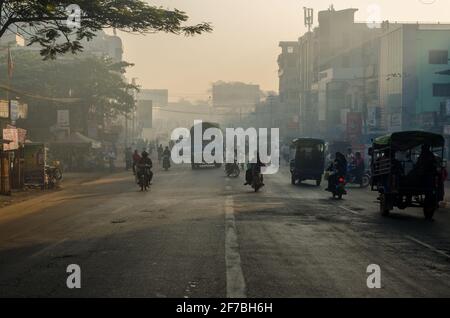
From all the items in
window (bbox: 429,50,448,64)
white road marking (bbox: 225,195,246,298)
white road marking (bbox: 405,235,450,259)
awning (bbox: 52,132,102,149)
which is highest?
window (bbox: 429,50,448,64)

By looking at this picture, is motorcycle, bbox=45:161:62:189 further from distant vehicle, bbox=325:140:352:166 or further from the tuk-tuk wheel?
distant vehicle, bbox=325:140:352:166

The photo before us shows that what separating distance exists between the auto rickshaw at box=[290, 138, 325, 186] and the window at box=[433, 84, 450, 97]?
31.8 metres

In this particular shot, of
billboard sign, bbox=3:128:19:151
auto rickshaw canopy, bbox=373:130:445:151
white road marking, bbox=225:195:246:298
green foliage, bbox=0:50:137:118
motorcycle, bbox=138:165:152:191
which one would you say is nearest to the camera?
white road marking, bbox=225:195:246:298

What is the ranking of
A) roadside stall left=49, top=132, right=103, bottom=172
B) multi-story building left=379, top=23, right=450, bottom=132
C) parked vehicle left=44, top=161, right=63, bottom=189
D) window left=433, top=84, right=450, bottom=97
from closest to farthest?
parked vehicle left=44, top=161, right=63, bottom=189 < roadside stall left=49, top=132, right=103, bottom=172 < multi-story building left=379, top=23, right=450, bottom=132 < window left=433, top=84, right=450, bottom=97

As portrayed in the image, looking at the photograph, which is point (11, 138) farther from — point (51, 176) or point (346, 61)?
point (346, 61)

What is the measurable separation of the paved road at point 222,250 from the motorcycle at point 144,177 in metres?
8.14

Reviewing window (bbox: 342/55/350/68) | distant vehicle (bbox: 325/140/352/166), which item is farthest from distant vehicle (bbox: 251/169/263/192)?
window (bbox: 342/55/350/68)

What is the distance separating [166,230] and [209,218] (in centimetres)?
262

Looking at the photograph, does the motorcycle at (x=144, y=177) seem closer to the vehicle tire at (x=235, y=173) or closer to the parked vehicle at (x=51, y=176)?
the parked vehicle at (x=51, y=176)

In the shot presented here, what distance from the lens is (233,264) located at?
996 cm

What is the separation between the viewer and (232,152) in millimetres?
40844

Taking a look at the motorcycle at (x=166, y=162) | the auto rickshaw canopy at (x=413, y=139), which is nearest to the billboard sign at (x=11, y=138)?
the auto rickshaw canopy at (x=413, y=139)

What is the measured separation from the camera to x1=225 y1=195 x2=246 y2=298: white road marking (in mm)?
8078

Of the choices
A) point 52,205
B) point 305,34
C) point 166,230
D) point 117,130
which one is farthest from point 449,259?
point 305,34
